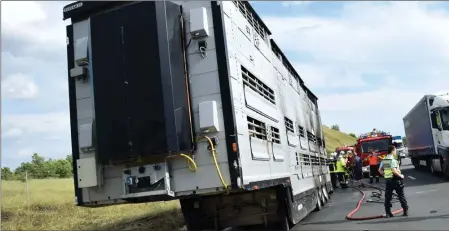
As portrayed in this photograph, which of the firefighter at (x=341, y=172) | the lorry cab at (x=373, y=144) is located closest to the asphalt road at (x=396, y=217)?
the firefighter at (x=341, y=172)

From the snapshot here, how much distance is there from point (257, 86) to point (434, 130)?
14.7 metres

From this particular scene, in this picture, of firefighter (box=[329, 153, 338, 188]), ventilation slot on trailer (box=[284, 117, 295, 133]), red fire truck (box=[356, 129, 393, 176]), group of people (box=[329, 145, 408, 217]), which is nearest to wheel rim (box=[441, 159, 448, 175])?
group of people (box=[329, 145, 408, 217])

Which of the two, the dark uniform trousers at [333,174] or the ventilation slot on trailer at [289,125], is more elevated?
the ventilation slot on trailer at [289,125]

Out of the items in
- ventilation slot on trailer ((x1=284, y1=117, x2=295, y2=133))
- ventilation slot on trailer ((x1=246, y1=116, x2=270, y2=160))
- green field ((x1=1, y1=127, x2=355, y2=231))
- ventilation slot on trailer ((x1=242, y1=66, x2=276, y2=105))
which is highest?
ventilation slot on trailer ((x1=242, y1=66, x2=276, y2=105))

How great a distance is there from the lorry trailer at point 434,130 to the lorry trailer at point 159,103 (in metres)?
13.9

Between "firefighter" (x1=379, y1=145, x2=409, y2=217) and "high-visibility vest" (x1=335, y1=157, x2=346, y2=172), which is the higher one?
"high-visibility vest" (x1=335, y1=157, x2=346, y2=172)

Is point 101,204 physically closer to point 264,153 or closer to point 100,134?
point 100,134

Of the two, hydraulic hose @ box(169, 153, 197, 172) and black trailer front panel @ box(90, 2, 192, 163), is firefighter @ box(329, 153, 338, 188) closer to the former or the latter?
hydraulic hose @ box(169, 153, 197, 172)

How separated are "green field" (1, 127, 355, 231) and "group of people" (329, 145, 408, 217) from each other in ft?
16.7

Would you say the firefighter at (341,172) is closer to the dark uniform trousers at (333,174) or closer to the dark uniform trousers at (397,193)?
the dark uniform trousers at (333,174)

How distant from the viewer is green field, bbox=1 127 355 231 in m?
11.6

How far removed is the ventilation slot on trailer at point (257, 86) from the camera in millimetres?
6946

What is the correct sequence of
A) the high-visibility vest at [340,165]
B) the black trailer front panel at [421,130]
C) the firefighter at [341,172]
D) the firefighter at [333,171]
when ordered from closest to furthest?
the black trailer front panel at [421,130] → the firefighter at [341,172] → the high-visibility vest at [340,165] → the firefighter at [333,171]

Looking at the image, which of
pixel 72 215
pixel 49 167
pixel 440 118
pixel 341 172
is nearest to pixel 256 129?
pixel 72 215
